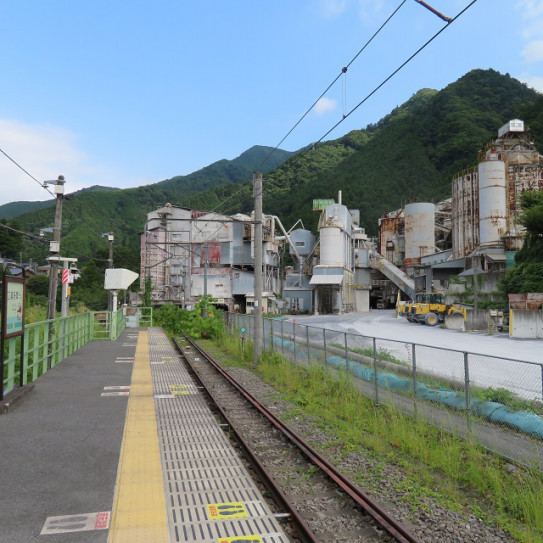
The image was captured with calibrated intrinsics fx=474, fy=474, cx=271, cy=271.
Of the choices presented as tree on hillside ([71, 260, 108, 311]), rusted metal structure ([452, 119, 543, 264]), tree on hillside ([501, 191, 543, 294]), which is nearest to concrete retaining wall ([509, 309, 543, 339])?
tree on hillside ([501, 191, 543, 294])

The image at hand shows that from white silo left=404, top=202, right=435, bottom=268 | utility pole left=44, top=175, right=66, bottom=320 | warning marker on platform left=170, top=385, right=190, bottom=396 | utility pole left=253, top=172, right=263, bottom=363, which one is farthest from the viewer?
white silo left=404, top=202, right=435, bottom=268

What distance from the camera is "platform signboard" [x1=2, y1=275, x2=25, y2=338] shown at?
9180 mm

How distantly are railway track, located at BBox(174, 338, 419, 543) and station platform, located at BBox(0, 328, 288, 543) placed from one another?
0.88 ft

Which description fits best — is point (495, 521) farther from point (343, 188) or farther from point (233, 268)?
point (343, 188)

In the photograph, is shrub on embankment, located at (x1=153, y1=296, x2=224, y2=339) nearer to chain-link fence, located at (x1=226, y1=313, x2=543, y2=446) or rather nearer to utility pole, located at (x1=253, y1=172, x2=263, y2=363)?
utility pole, located at (x1=253, y1=172, x2=263, y2=363)

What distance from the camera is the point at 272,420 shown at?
31.3ft

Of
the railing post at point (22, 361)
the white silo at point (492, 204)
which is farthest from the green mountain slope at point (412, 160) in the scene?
the railing post at point (22, 361)

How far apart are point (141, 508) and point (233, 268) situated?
62.2 m

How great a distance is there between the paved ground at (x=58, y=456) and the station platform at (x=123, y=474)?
0.05 feet

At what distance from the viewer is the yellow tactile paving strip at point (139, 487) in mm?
→ 4613

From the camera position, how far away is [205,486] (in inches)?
237

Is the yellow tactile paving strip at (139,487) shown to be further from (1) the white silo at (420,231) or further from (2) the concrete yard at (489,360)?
(1) the white silo at (420,231)

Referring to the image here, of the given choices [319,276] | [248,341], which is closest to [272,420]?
[248,341]

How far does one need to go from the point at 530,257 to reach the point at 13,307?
3900 centimetres
